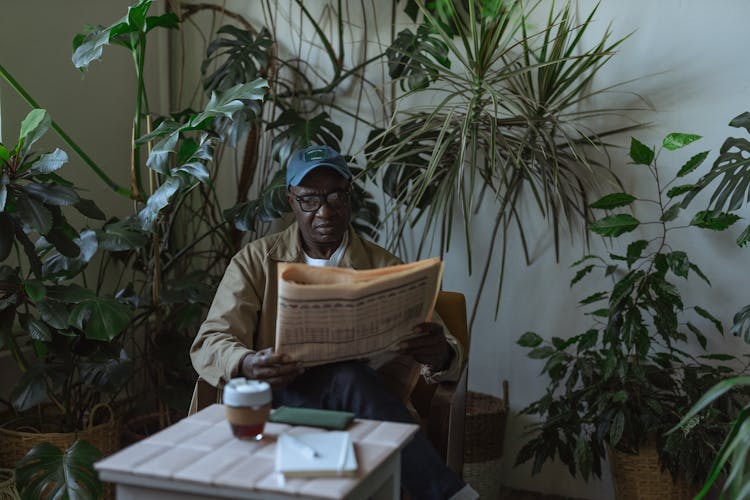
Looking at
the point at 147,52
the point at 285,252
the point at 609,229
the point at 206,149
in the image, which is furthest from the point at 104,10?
the point at 609,229

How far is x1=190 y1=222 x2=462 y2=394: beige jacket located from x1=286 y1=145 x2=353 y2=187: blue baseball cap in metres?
0.16

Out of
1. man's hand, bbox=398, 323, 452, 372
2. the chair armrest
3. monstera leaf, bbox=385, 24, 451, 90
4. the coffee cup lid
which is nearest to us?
the coffee cup lid

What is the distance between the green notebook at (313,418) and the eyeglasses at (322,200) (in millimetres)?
767

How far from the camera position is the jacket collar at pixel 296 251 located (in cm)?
233

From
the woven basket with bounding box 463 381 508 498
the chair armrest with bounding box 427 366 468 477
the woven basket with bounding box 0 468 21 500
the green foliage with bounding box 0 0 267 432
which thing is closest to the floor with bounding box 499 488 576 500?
the woven basket with bounding box 463 381 508 498

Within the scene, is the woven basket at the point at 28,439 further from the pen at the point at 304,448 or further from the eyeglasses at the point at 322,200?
the pen at the point at 304,448

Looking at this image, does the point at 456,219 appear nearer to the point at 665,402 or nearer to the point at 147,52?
the point at 665,402

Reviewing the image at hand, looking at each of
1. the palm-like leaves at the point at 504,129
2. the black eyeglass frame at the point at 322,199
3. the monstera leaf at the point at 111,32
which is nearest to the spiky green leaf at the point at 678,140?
the palm-like leaves at the point at 504,129

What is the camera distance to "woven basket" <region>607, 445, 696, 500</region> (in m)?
2.63

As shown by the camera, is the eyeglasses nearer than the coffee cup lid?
No

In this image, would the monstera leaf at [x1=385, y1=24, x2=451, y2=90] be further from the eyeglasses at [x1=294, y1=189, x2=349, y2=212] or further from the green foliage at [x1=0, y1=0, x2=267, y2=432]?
the eyeglasses at [x1=294, y1=189, x2=349, y2=212]

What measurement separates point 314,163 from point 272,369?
61 cm

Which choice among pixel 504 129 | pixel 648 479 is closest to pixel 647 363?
pixel 648 479

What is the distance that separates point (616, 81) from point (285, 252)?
1.33 meters
